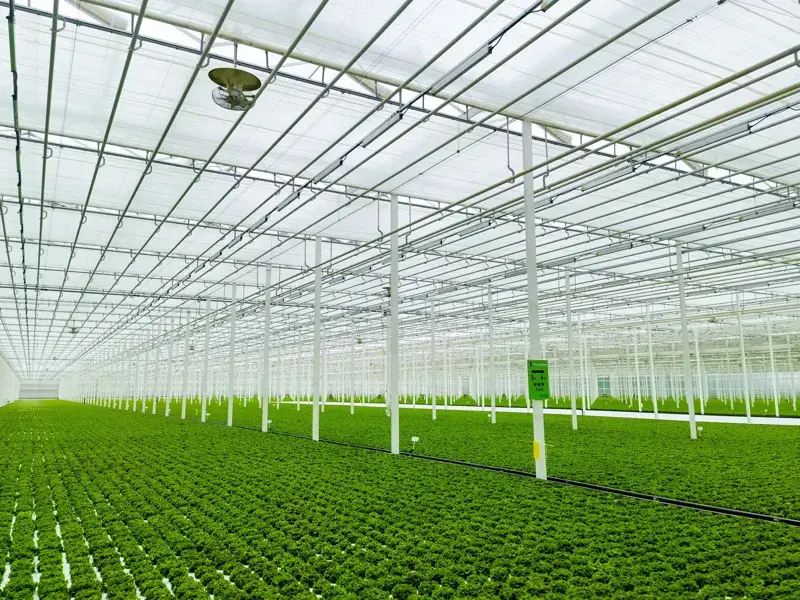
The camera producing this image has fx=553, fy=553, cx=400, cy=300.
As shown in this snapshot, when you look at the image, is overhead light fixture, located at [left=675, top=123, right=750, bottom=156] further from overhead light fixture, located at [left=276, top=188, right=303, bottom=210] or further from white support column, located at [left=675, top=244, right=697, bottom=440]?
overhead light fixture, located at [left=276, top=188, right=303, bottom=210]

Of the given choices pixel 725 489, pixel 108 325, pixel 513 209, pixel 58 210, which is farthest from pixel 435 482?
pixel 108 325

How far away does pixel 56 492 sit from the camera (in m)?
10.1

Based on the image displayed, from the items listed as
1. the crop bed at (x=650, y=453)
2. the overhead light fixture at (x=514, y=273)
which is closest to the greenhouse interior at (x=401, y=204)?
the crop bed at (x=650, y=453)

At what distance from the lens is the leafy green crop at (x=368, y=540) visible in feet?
17.5

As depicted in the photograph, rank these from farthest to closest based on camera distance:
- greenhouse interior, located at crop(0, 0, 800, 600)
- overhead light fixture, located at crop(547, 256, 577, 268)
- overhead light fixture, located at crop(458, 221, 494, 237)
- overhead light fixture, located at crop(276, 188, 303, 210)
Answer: overhead light fixture, located at crop(547, 256, 577, 268)
overhead light fixture, located at crop(458, 221, 494, 237)
overhead light fixture, located at crop(276, 188, 303, 210)
greenhouse interior, located at crop(0, 0, 800, 600)

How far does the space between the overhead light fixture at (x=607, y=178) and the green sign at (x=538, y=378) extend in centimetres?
491

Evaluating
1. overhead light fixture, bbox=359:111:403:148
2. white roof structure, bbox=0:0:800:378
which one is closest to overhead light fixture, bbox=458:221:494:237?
white roof structure, bbox=0:0:800:378

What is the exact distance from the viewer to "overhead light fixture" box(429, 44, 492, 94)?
25.9ft

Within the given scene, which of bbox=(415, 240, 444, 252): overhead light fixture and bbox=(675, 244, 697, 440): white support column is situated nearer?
bbox=(675, 244, 697, 440): white support column

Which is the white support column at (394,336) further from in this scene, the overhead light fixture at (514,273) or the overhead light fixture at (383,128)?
the overhead light fixture at (514,273)

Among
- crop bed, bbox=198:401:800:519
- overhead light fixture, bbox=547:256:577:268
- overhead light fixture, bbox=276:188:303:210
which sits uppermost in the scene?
overhead light fixture, bbox=276:188:303:210

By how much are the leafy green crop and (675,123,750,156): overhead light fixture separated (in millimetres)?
7144

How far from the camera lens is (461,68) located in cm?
845

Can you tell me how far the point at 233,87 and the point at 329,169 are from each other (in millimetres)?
5034
